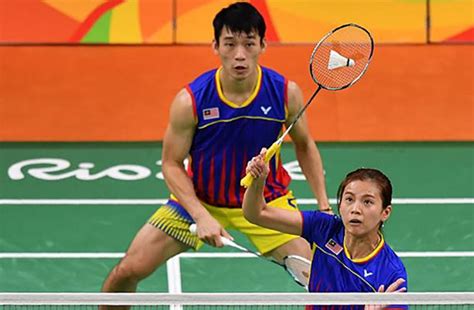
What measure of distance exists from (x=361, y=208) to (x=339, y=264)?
0.95 feet

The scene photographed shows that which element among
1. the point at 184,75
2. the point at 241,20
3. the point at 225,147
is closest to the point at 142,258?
the point at 225,147

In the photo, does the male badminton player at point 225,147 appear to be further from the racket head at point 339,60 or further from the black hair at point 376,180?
the black hair at point 376,180

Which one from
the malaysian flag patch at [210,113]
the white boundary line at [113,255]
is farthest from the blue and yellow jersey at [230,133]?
the white boundary line at [113,255]

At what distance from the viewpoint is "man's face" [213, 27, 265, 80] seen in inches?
262

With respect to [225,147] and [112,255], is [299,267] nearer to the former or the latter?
[225,147]

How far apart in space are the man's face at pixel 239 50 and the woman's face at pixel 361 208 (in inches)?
63.2

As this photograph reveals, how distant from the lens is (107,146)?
10.9 metres

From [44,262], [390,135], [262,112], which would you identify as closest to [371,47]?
[262,112]

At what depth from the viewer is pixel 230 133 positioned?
22.7 feet

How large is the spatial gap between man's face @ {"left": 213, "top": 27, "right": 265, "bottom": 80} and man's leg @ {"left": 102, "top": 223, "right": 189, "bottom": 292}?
977 mm

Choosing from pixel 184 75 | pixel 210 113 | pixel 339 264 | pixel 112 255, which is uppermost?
pixel 184 75

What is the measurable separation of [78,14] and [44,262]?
3.15m

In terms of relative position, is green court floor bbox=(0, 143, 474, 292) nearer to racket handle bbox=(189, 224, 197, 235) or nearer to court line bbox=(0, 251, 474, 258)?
court line bbox=(0, 251, 474, 258)

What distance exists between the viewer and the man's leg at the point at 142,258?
679 cm
